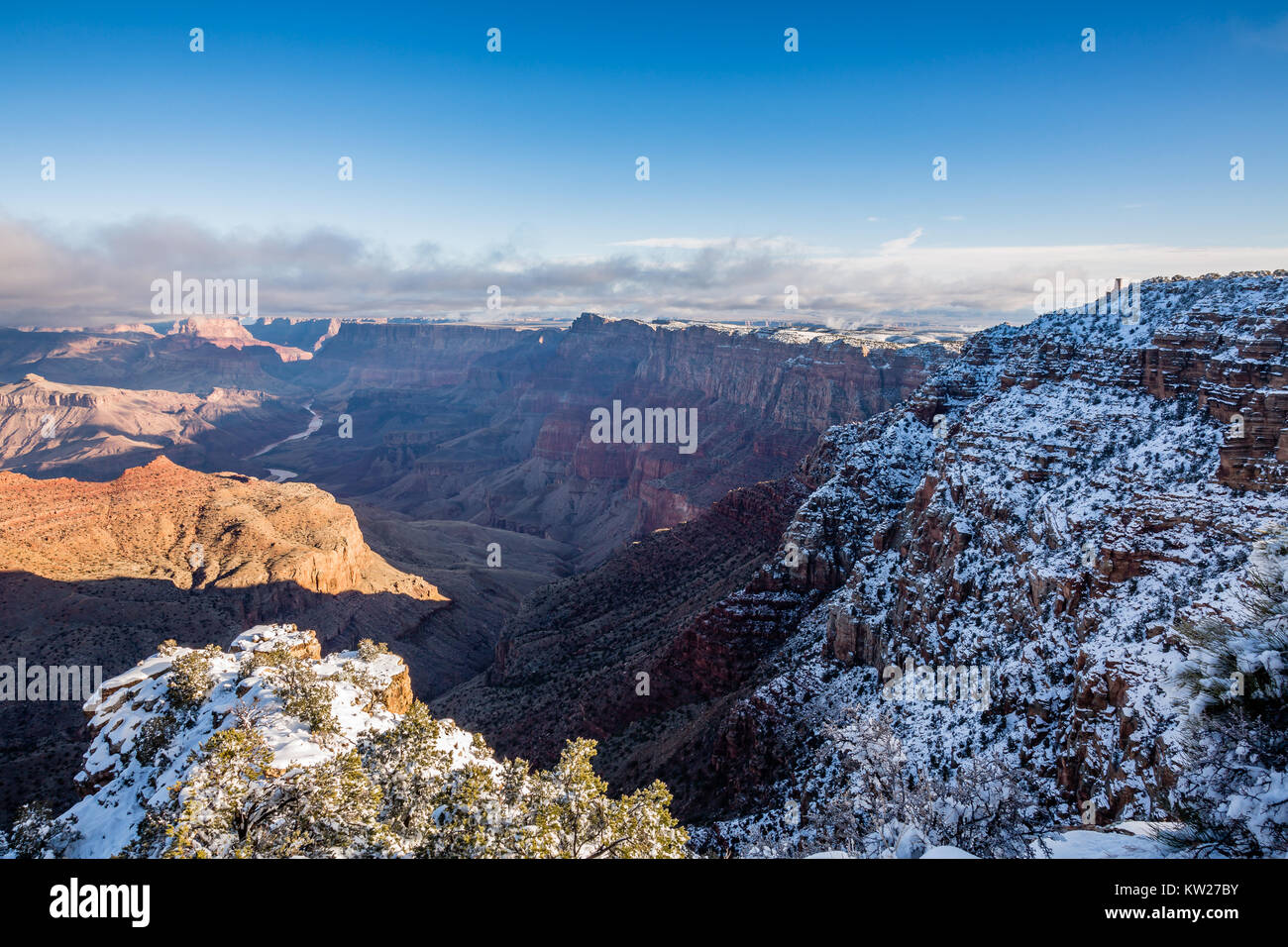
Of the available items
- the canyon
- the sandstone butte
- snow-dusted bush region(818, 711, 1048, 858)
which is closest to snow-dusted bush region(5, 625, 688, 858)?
snow-dusted bush region(818, 711, 1048, 858)

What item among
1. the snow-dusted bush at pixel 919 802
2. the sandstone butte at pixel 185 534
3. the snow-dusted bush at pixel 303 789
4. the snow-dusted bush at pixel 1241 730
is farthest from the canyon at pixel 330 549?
the snow-dusted bush at pixel 1241 730

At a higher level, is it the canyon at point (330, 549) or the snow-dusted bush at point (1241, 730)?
the snow-dusted bush at point (1241, 730)

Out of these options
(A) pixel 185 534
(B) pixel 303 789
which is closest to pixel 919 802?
(B) pixel 303 789

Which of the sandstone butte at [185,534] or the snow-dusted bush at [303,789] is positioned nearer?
the snow-dusted bush at [303,789]

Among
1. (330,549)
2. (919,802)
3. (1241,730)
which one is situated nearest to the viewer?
(1241,730)

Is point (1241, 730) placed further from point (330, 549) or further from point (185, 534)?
point (185, 534)

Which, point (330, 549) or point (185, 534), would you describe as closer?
point (185, 534)

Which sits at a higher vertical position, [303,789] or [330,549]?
[303,789]

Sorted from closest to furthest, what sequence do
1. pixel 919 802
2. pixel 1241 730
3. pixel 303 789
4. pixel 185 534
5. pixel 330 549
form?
1. pixel 1241 730
2. pixel 303 789
3. pixel 919 802
4. pixel 185 534
5. pixel 330 549

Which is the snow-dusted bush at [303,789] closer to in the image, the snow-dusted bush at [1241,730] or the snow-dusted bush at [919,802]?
the snow-dusted bush at [919,802]
